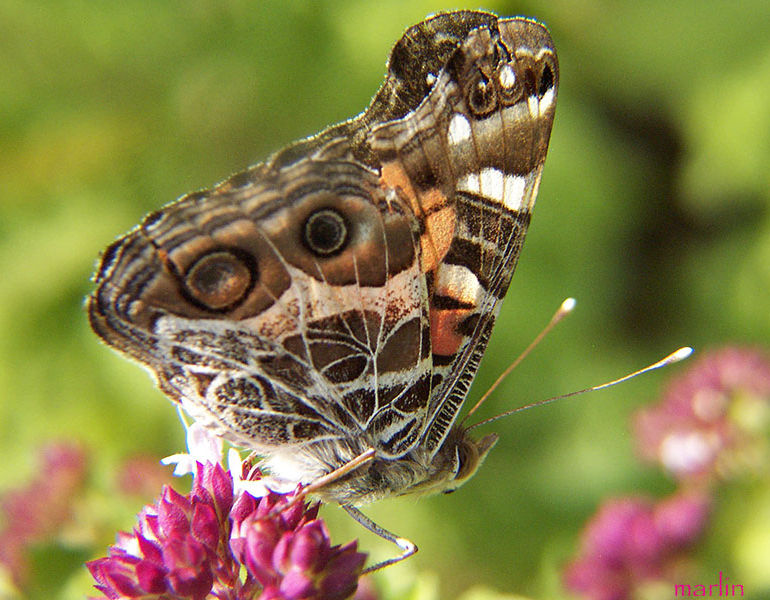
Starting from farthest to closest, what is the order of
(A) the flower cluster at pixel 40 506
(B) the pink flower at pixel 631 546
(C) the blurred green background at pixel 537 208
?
1. (C) the blurred green background at pixel 537 208
2. (B) the pink flower at pixel 631 546
3. (A) the flower cluster at pixel 40 506

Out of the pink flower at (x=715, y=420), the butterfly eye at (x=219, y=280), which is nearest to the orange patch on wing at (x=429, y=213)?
the butterfly eye at (x=219, y=280)

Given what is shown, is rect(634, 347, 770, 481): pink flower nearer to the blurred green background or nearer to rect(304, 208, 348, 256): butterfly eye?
the blurred green background

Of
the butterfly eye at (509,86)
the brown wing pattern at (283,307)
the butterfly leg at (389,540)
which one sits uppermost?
the butterfly eye at (509,86)

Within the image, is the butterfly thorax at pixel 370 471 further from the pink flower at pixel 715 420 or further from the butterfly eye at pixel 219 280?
the pink flower at pixel 715 420

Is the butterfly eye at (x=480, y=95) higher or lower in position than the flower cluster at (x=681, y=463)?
higher

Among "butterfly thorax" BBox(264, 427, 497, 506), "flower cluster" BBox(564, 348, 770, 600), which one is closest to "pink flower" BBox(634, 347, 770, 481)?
"flower cluster" BBox(564, 348, 770, 600)
